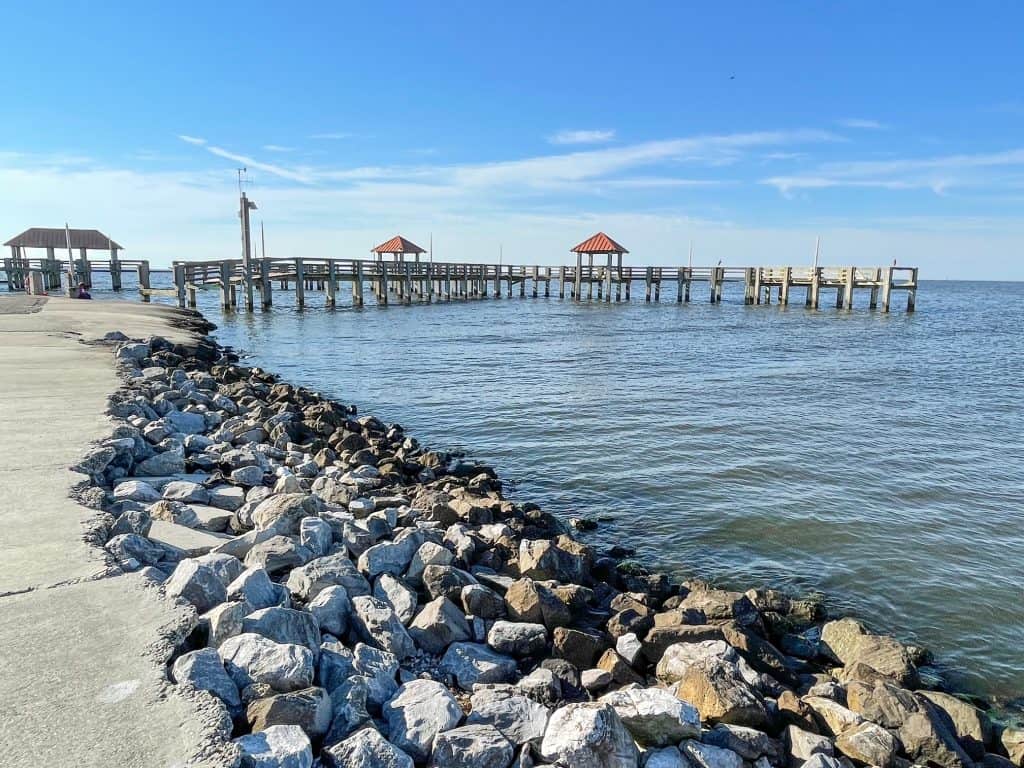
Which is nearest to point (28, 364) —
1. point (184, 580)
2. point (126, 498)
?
point (126, 498)

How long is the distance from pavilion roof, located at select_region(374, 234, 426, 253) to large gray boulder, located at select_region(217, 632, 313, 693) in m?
49.5

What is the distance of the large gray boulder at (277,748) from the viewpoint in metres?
2.36

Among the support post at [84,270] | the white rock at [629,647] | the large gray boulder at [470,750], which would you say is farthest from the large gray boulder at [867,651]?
the support post at [84,270]

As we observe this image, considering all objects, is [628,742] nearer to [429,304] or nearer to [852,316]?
[852,316]

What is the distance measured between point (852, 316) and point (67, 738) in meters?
43.7

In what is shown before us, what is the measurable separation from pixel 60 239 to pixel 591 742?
60926mm

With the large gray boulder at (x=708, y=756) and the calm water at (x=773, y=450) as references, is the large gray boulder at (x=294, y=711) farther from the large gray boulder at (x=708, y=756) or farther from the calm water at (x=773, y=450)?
the calm water at (x=773, y=450)

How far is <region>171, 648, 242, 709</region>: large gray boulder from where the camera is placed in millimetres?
2668

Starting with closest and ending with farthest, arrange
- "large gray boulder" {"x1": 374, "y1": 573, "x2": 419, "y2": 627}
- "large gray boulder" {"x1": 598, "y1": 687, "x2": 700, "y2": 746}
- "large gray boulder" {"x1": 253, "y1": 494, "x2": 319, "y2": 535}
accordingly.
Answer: "large gray boulder" {"x1": 598, "y1": 687, "x2": 700, "y2": 746}
"large gray boulder" {"x1": 374, "y1": 573, "x2": 419, "y2": 627}
"large gray boulder" {"x1": 253, "y1": 494, "x2": 319, "y2": 535}

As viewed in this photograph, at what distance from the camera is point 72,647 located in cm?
286

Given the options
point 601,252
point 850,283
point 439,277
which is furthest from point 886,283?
point 439,277

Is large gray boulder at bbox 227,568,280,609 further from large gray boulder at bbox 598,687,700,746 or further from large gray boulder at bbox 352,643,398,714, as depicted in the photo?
large gray boulder at bbox 598,687,700,746

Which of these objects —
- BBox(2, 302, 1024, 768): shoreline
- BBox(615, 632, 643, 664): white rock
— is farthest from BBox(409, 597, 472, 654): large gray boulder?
BBox(615, 632, 643, 664): white rock

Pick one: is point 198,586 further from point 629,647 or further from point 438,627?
point 629,647
